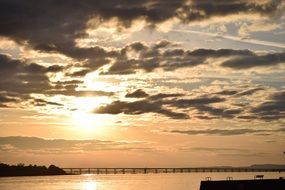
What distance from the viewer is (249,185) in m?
82.1

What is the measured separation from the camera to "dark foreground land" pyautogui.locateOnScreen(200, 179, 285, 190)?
80.1 meters

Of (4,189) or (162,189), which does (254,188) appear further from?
(4,189)

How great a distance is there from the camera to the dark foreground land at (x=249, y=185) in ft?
263

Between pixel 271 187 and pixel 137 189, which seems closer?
pixel 271 187

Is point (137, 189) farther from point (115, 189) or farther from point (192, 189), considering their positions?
point (192, 189)

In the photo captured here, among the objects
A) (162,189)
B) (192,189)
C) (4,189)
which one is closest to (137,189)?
(162,189)

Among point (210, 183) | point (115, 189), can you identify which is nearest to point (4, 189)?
point (115, 189)

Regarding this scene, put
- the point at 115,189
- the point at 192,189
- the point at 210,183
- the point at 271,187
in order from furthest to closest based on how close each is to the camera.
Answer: the point at 115,189 → the point at 192,189 → the point at 210,183 → the point at 271,187

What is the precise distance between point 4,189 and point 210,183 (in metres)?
132

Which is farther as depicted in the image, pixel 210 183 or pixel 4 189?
pixel 4 189

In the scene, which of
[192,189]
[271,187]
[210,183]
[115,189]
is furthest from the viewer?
[115,189]

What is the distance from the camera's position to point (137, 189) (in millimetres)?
194375

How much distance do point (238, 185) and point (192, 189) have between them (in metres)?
103

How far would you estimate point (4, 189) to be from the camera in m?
200
